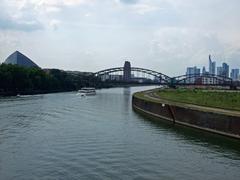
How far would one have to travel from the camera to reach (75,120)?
46.6 meters

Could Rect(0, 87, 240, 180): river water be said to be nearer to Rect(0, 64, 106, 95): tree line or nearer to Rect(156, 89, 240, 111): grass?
Rect(156, 89, 240, 111): grass

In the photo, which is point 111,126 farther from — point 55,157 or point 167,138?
point 55,157

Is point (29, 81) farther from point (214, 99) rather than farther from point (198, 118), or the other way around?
point (198, 118)

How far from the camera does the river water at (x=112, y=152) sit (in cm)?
2267

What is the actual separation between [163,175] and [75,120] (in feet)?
82.1

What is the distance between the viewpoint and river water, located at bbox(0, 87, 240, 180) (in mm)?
22672

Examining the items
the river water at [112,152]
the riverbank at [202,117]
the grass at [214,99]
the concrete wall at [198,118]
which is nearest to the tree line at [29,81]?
the grass at [214,99]

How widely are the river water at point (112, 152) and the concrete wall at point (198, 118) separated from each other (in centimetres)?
118

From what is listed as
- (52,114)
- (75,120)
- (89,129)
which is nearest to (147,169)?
(89,129)

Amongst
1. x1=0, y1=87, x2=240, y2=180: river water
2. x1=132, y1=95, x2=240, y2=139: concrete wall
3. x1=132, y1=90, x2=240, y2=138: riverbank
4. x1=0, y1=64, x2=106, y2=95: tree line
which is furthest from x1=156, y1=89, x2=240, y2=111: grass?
x1=0, y1=64, x2=106, y2=95: tree line

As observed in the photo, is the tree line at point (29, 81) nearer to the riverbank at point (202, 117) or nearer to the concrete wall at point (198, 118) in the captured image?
the concrete wall at point (198, 118)

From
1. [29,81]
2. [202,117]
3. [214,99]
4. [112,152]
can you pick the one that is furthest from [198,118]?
[29,81]

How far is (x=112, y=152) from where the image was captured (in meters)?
27.8

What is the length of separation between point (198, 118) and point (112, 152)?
16517 mm
